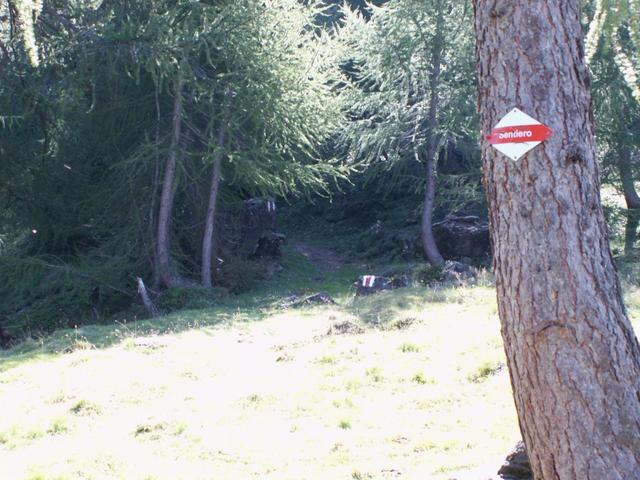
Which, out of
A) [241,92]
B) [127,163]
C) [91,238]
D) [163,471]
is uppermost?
[241,92]

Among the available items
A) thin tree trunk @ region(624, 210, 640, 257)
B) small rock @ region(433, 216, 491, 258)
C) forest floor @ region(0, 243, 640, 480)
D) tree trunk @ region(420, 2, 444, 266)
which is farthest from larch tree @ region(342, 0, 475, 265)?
forest floor @ region(0, 243, 640, 480)

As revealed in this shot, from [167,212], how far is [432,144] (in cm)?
762

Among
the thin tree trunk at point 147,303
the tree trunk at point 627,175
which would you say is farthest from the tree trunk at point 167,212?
the tree trunk at point 627,175

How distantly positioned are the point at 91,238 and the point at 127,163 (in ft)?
13.0

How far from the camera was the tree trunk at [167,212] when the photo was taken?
57.8 feet

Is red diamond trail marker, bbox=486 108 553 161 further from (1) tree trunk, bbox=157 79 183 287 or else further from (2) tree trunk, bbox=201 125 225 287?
(2) tree trunk, bbox=201 125 225 287

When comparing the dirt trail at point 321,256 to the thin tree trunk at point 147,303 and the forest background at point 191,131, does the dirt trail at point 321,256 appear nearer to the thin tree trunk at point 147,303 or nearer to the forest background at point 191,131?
the forest background at point 191,131

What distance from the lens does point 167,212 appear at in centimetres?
1811

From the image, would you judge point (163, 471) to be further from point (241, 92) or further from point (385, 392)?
point (241, 92)

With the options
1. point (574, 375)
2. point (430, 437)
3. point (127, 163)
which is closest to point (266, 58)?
point (127, 163)

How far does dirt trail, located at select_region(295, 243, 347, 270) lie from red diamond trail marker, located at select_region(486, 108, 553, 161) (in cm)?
2156

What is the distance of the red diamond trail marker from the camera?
12.4 feet

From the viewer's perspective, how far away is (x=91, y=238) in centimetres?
2083

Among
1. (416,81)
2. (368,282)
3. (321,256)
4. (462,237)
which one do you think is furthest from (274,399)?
(321,256)
